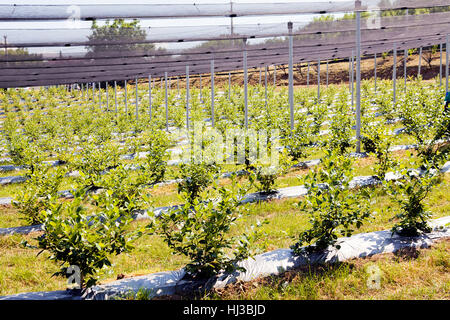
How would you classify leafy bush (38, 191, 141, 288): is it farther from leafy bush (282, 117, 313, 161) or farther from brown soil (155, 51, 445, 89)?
brown soil (155, 51, 445, 89)

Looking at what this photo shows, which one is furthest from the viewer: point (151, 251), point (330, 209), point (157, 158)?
point (157, 158)

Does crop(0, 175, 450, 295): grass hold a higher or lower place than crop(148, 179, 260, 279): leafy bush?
lower

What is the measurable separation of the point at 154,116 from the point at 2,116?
13.3 m

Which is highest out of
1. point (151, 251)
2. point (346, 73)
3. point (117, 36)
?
point (346, 73)

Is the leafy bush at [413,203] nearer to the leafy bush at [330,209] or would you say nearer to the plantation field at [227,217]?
the plantation field at [227,217]

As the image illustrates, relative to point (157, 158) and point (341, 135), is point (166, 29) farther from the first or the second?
point (341, 135)

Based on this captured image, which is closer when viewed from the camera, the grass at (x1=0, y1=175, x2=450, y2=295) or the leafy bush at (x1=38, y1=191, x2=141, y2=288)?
the leafy bush at (x1=38, y1=191, x2=141, y2=288)

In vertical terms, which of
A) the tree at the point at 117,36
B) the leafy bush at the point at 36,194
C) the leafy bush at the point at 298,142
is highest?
the tree at the point at 117,36

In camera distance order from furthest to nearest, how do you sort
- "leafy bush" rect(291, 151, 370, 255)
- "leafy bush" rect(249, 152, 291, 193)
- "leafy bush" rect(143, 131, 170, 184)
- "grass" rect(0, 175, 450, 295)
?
"leafy bush" rect(143, 131, 170, 184) < "leafy bush" rect(249, 152, 291, 193) < "grass" rect(0, 175, 450, 295) < "leafy bush" rect(291, 151, 370, 255)

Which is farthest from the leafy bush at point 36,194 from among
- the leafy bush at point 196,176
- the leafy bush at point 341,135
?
the leafy bush at point 341,135

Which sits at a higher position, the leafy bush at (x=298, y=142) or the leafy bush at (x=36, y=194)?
the leafy bush at (x=298, y=142)

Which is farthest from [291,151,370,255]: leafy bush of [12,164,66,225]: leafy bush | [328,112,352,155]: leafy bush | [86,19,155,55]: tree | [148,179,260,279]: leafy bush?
[86,19,155,55]: tree

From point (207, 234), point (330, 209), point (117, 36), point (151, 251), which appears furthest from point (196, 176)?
point (117, 36)

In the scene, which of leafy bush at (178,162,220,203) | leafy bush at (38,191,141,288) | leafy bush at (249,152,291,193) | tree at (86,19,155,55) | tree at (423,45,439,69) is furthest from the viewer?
tree at (423,45,439,69)
